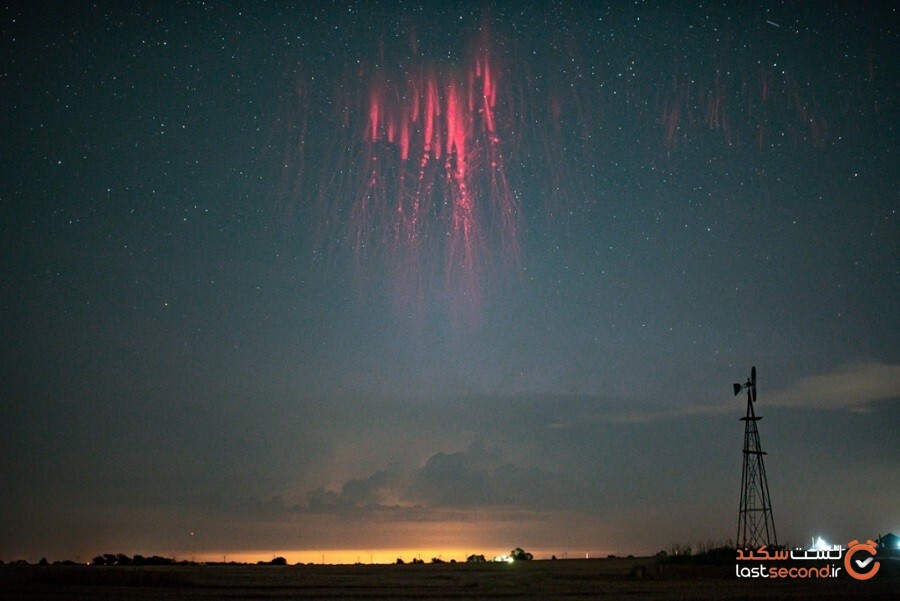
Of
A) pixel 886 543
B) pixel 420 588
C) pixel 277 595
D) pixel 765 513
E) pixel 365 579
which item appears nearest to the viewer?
pixel 277 595

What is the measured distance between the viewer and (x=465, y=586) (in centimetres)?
4544

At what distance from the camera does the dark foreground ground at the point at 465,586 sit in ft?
129

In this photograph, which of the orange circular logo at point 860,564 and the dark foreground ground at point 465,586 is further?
the orange circular logo at point 860,564

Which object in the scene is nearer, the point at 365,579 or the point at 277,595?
the point at 277,595

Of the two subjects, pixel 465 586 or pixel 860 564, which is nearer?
pixel 465 586

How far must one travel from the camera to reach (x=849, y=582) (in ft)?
153

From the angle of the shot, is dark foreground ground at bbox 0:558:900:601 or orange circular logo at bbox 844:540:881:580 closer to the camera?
dark foreground ground at bbox 0:558:900:601

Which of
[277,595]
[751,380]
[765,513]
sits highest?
[751,380]

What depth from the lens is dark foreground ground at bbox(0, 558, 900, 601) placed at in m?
39.3

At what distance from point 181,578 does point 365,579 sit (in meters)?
10.8

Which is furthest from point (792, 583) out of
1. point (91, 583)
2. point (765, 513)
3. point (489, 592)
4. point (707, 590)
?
point (91, 583)

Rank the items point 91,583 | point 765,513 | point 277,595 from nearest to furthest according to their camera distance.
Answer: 1. point 277,595
2. point 91,583
3. point 765,513

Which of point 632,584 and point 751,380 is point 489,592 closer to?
point 632,584

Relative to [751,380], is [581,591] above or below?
below
